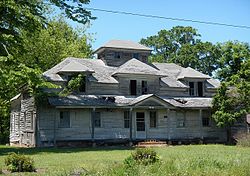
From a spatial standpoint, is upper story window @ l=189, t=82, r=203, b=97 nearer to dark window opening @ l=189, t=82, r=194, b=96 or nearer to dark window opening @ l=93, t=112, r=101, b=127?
dark window opening @ l=189, t=82, r=194, b=96

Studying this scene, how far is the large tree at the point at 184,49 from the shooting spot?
234 feet

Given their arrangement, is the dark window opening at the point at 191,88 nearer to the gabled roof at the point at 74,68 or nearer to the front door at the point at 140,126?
the front door at the point at 140,126

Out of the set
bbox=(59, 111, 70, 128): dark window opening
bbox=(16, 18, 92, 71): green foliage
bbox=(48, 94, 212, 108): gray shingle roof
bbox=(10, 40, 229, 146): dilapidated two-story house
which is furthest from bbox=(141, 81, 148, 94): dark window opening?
bbox=(16, 18, 92, 71): green foliage

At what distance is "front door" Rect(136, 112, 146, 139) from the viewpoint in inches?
1379

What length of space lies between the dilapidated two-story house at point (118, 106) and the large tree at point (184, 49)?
3114cm

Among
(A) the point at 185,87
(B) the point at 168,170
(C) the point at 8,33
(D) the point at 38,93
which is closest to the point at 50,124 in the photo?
(D) the point at 38,93

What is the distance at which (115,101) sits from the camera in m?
33.9

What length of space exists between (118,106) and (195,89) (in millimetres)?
10194

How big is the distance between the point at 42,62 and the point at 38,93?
15767mm

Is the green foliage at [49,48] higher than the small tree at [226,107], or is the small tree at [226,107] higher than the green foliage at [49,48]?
the green foliage at [49,48]

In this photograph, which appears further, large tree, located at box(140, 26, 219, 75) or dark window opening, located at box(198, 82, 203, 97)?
large tree, located at box(140, 26, 219, 75)

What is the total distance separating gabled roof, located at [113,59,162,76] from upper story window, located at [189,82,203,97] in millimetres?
4509

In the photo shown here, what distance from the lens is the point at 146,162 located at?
1491cm

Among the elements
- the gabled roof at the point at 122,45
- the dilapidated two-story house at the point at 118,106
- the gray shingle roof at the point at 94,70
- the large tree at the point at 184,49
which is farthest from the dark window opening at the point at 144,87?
the large tree at the point at 184,49
